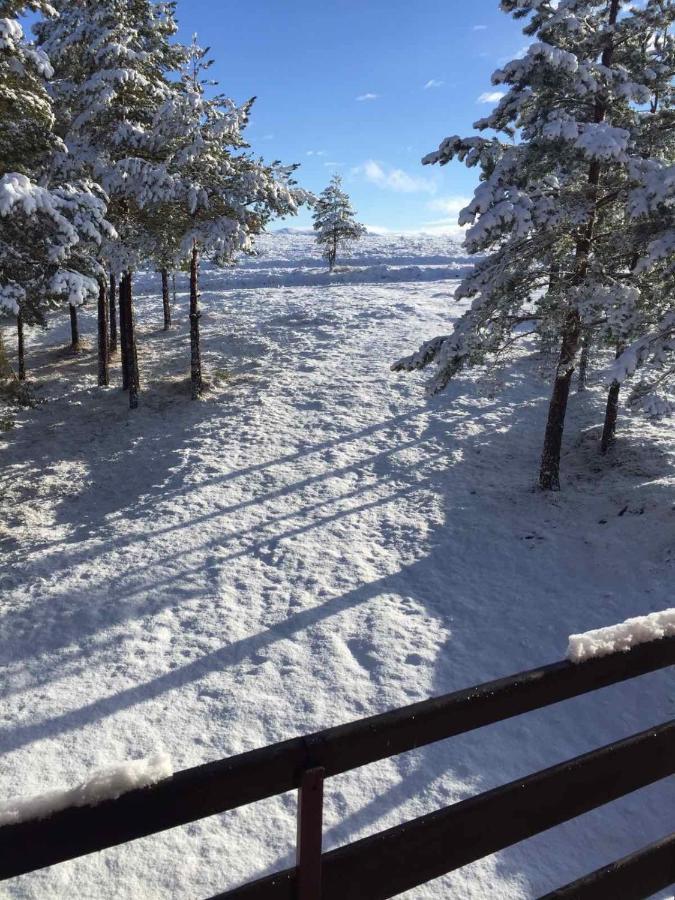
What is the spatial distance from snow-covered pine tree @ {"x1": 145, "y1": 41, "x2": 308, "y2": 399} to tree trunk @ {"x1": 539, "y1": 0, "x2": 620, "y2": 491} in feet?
29.3

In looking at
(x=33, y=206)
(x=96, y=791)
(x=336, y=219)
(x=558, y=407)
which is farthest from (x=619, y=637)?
(x=336, y=219)

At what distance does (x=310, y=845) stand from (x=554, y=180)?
14073 mm

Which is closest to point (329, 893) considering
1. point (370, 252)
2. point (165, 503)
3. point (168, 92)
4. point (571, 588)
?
point (571, 588)

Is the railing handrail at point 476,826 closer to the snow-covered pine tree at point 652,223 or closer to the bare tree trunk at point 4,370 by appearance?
the snow-covered pine tree at point 652,223

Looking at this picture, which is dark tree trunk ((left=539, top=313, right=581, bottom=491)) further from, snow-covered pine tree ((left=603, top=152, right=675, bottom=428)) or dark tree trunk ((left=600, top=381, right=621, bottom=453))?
dark tree trunk ((left=600, top=381, right=621, bottom=453))

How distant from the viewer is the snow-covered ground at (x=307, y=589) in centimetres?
621

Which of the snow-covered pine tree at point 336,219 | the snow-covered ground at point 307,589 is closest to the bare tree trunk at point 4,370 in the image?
the snow-covered ground at point 307,589

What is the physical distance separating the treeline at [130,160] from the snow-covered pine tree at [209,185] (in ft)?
0.12

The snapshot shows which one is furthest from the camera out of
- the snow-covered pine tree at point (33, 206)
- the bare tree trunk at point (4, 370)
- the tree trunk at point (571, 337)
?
the tree trunk at point (571, 337)

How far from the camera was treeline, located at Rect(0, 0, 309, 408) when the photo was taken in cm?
1168

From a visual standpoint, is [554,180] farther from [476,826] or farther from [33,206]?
[476,826]

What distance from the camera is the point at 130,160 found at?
51.3 feet

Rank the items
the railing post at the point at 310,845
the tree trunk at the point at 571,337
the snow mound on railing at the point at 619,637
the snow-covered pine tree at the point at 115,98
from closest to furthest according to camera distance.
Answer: the railing post at the point at 310,845
the snow mound on railing at the point at 619,637
the tree trunk at the point at 571,337
the snow-covered pine tree at the point at 115,98

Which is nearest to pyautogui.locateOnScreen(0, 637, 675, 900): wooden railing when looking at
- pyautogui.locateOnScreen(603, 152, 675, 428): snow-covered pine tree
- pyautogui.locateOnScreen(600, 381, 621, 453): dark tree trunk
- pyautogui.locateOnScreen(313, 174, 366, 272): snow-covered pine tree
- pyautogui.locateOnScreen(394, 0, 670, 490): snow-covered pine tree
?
pyautogui.locateOnScreen(603, 152, 675, 428): snow-covered pine tree
